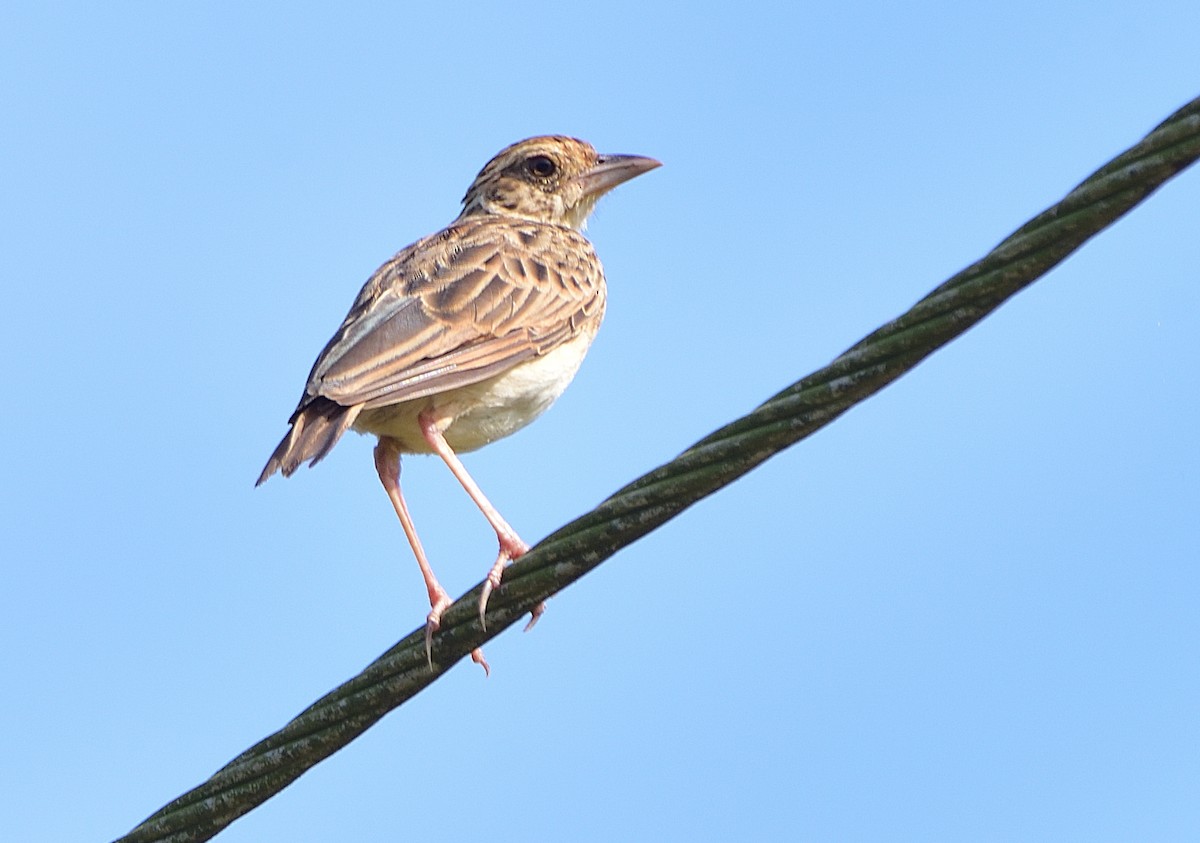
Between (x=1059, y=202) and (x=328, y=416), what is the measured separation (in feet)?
15.6

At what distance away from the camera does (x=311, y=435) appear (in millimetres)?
8820

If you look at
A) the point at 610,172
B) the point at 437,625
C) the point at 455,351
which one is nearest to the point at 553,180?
the point at 610,172

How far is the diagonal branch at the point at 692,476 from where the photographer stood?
16.7ft

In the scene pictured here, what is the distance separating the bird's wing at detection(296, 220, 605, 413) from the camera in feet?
30.2

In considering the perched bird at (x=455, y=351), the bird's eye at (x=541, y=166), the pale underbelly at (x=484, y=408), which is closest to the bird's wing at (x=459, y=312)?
the perched bird at (x=455, y=351)

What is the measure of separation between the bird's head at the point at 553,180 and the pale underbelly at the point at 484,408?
8.22ft

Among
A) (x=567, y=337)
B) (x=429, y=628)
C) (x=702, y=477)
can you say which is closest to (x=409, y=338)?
(x=567, y=337)

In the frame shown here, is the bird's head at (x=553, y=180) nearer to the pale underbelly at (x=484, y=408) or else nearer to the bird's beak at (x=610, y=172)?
the bird's beak at (x=610, y=172)

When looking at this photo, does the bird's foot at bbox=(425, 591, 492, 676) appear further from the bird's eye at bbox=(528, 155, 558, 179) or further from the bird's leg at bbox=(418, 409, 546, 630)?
the bird's eye at bbox=(528, 155, 558, 179)

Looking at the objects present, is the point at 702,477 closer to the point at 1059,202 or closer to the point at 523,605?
the point at 523,605

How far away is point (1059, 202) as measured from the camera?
17.0 ft

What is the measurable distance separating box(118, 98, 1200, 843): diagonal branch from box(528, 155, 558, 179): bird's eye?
6.98 m

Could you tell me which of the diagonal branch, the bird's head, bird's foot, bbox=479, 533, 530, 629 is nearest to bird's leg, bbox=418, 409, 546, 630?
bird's foot, bbox=479, 533, 530, 629

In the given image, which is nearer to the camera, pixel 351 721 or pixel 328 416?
pixel 351 721
